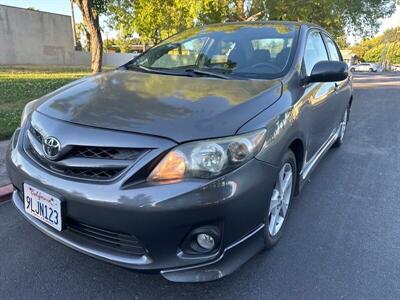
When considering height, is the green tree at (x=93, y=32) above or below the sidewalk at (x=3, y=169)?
above

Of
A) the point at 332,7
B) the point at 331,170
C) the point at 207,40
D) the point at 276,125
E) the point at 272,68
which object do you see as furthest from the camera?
the point at 332,7

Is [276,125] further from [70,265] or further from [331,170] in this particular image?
[331,170]

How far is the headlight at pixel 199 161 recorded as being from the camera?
72.0 inches

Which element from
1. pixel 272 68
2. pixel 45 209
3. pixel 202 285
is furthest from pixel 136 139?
pixel 272 68

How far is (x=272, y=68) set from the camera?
288 centimetres

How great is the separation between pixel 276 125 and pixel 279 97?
0.30 metres

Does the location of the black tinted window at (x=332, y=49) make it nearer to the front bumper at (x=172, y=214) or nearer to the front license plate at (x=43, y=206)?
the front bumper at (x=172, y=214)

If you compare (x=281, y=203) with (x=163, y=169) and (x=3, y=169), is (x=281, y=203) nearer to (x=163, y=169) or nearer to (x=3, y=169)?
(x=163, y=169)

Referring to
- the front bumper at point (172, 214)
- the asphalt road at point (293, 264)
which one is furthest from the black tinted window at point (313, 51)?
the front bumper at point (172, 214)

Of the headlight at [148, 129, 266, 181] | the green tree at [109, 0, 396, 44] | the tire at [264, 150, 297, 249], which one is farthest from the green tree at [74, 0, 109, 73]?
the headlight at [148, 129, 266, 181]

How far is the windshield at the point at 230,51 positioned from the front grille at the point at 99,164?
137 cm

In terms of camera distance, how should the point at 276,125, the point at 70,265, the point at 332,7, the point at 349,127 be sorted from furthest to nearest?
1. the point at 332,7
2. the point at 349,127
3. the point at 70,265
4. the point at 276,125

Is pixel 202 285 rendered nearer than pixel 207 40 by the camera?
Answer: Yes

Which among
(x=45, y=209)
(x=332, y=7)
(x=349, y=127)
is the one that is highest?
(x=332, y=7)
